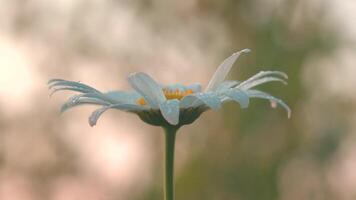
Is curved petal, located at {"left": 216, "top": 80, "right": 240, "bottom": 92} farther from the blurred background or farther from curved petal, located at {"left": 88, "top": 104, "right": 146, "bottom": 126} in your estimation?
the blurred background

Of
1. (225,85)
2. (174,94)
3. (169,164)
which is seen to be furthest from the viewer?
(174,94)

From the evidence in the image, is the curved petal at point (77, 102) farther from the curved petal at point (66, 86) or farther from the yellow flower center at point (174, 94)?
the yellow flower center at point (174, 94)

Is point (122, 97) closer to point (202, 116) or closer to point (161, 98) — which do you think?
point (161, 98)

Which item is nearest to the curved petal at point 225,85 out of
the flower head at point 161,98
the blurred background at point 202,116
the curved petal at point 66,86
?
the flower head at point 161,98

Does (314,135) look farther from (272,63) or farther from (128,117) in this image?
(128,117)

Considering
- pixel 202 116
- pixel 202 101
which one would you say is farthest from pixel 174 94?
pixel 202 116

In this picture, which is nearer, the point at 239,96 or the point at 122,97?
the point at 239,96
